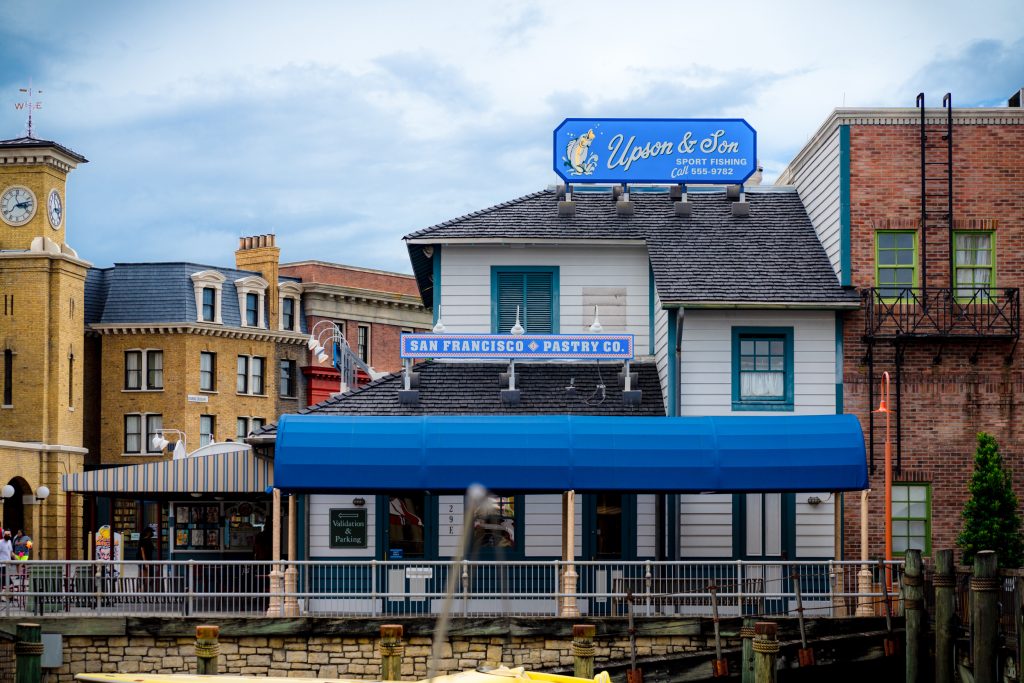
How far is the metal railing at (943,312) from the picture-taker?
1293 inches

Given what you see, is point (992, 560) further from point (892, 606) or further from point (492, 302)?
point (492, 302)

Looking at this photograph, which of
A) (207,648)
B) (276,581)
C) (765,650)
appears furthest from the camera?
(276,581)

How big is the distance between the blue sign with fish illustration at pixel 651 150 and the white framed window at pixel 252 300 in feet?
136

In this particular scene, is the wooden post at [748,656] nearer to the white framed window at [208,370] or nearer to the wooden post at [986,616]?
the wooden post at [986,616]

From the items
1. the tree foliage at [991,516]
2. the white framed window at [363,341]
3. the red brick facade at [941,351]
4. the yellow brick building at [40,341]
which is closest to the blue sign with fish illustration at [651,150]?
the red brick facade at [941,351]

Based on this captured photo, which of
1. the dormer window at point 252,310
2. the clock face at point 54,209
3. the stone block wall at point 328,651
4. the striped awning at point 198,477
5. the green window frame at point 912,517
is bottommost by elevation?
the stone block wall at point 328,651

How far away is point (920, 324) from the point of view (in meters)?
32.9

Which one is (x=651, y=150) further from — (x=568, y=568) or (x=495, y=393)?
(x=568, y=568)

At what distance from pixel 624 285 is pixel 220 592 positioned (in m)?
12.0

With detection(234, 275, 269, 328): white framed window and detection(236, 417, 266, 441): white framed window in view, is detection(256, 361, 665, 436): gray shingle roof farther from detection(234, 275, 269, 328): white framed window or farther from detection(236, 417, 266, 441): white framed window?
detection(234, 275, 269, 328): white framed window

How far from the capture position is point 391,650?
25.3 meters

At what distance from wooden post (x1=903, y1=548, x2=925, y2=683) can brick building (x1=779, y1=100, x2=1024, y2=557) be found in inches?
251

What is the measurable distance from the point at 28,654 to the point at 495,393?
12434 millimetres

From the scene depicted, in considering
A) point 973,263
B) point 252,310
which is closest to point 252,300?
point 252,310
